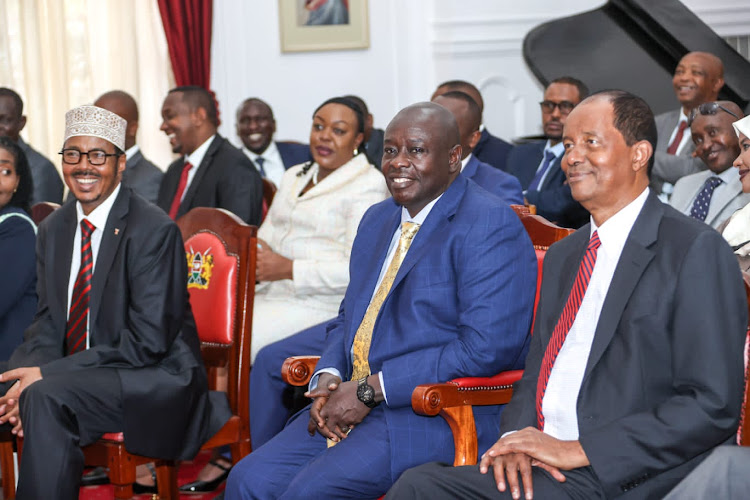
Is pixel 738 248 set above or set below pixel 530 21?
below

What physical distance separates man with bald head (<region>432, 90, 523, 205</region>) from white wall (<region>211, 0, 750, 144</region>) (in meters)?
3.47

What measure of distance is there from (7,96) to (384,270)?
3.64 metres

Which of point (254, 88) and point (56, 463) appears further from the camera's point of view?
point (254, 88)

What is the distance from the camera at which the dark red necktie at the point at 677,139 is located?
519 centimetres

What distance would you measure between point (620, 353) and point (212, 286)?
178 cm

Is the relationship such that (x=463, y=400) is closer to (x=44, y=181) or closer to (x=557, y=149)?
(x=557, y=149)

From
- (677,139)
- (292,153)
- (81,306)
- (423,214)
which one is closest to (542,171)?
(677,139)

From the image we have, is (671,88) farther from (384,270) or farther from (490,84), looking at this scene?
(384,270)

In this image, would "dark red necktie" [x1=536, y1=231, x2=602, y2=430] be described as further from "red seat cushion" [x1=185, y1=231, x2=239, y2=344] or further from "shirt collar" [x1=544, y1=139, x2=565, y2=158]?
"shirt collar" [x1=544, y1=139, x2=565, y2=158]

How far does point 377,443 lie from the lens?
2.54m

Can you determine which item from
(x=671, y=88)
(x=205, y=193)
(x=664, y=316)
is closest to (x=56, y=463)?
(x=664, y=316)

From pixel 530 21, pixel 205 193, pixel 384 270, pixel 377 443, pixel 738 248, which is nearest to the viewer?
pixel 377 443

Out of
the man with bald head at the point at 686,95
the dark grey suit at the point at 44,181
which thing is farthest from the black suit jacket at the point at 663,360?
→ the dark grey suit at the point at 44,181

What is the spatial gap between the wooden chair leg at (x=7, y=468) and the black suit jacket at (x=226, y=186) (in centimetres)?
154
